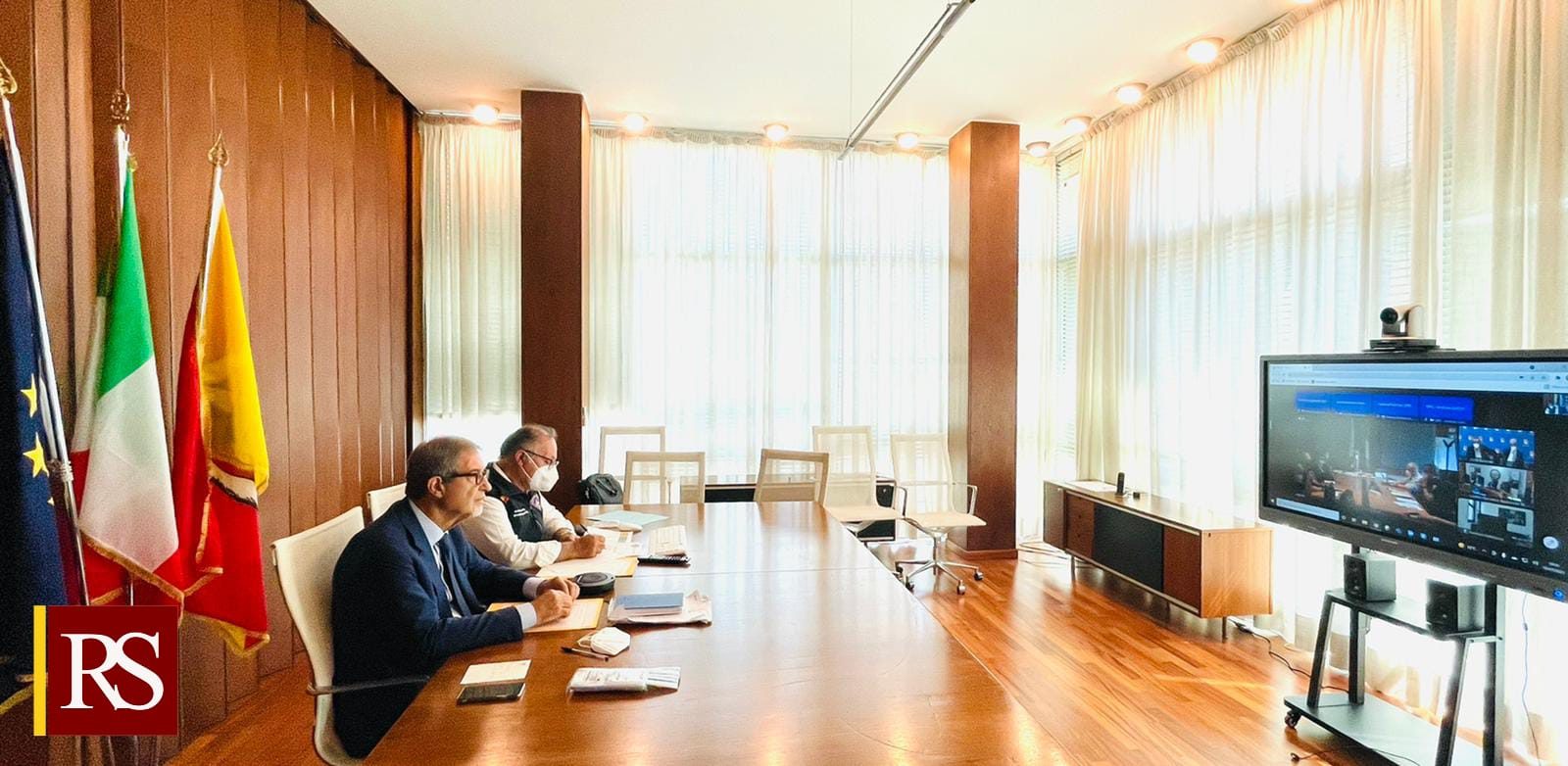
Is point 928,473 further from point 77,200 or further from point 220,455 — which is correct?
point 77,200

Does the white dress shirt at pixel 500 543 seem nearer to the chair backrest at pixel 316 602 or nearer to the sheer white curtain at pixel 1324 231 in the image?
the chair backrest at pixel 316 602

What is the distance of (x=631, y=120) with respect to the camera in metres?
4.73

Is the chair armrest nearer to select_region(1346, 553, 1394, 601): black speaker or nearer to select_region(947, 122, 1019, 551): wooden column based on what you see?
select_region(1346, 553, 1394, 601): black speaker

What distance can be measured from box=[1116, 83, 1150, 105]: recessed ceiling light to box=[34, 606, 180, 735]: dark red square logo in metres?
5.05

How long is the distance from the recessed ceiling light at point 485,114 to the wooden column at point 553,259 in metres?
0.44

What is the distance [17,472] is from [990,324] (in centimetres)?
478

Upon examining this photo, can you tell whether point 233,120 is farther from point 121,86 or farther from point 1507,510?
point 1507,510

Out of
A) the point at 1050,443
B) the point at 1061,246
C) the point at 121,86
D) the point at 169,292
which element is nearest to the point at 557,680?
the point at 169,292

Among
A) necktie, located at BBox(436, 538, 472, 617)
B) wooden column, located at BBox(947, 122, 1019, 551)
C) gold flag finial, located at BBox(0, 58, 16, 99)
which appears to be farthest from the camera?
wooden column, located at BBox(947, 122, 1019, 551)

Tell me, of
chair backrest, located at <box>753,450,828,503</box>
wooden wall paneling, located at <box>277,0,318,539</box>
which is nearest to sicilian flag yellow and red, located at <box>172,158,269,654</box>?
wooden wall paneling, located at <box>277,0,318,539</box>

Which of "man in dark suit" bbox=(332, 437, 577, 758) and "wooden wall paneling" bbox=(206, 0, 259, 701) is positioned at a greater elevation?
"wooden wall paneling" bbox=(206, 0, 259, 701)

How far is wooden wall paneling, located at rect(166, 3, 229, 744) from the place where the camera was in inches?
96.6

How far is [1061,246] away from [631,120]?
3.49 metres

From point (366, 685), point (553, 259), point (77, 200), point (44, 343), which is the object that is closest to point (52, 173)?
point (77, 200)
